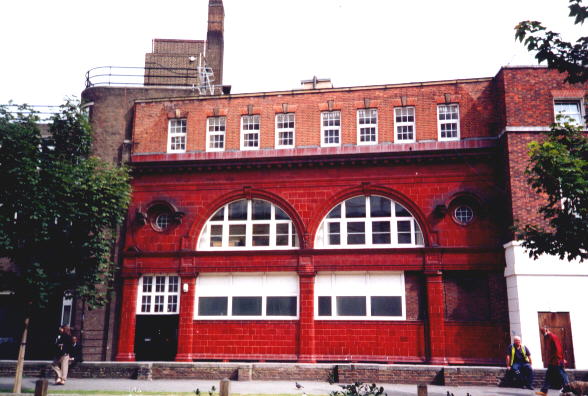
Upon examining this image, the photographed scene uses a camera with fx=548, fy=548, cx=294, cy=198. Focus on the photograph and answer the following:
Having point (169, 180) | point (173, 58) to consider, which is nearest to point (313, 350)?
point (169, 180)

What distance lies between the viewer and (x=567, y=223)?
37.4 feet

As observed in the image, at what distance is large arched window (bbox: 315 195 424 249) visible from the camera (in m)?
21.6

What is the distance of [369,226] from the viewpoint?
71.7 feet

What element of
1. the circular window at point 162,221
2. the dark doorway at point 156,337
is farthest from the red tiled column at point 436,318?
the circular window at point 162,221

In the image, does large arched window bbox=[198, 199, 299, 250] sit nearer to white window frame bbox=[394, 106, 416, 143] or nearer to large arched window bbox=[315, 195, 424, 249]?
large arched window bbox=[315, 195, 424, 249]

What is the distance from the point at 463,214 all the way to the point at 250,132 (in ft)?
30.7

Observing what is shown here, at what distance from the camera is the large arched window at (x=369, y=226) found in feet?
70.7

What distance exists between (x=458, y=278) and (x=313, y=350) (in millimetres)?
6162

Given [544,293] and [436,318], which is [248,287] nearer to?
[436,318]

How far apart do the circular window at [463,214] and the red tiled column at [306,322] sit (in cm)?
612

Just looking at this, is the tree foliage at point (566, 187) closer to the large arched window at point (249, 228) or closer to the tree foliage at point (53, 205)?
the large arched window at point (249, 228)

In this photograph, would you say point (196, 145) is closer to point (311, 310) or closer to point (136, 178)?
point (136, 178)

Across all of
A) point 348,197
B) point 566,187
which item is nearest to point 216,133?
point 348,197

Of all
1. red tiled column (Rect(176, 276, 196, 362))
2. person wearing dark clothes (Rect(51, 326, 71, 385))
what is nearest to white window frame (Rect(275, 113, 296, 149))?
red tiled column (Rect(176, 276, 196, 362))
